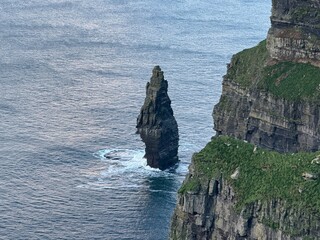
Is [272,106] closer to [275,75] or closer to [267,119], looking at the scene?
[267,119]

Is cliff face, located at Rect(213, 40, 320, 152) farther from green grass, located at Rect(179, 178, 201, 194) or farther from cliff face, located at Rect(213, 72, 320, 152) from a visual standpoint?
green grass, located at Rect(179, 178, 201, 194)

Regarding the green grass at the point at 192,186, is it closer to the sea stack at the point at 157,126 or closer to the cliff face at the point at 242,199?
the cliff face at the point at 242,199

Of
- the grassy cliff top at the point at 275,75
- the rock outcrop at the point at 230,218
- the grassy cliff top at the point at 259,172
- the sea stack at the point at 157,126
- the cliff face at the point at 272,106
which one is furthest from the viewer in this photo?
the sea stack at the point at 157,126

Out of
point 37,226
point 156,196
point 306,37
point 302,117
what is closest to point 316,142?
point 302,117

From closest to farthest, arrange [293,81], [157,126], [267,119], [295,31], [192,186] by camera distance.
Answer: [192,186], [267,119], [293,81], [295,31], [157,126]

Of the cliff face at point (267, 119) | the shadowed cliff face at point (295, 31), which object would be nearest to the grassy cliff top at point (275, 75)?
the cliff face at point (267, 119)

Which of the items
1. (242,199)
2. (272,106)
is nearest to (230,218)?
(242,199)

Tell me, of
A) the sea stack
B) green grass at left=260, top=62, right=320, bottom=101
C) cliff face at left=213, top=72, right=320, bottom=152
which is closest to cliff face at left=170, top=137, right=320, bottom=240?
cliff face at left=213, top=72, right=320, bottom=152
